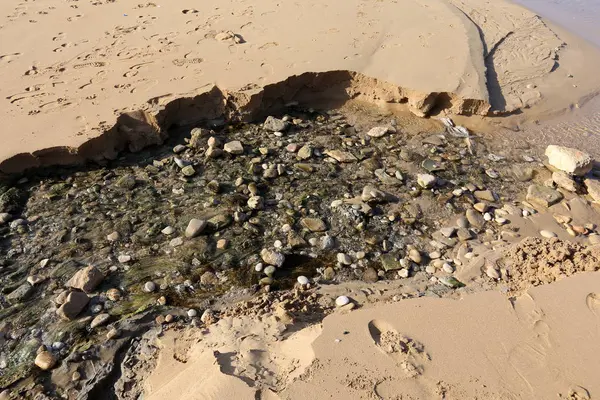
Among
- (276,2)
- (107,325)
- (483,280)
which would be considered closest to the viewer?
(107,325)

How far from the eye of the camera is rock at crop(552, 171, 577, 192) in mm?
4395

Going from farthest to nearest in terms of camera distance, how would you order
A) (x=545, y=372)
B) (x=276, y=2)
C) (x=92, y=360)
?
(x=276, y=2)
(x=92, y=360)
(x=545, y=372)

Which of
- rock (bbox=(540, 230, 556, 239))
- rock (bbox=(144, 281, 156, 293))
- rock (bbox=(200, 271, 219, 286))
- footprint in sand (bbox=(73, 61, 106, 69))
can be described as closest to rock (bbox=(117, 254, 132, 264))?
rock (bbox=(144, 281, 156, 293))

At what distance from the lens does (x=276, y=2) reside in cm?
713

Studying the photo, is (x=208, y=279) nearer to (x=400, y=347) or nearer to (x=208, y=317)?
(x=208, y=317)

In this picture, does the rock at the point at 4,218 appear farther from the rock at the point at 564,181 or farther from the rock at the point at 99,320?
the rock at the point at 564,181

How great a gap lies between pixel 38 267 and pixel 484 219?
3.94 m

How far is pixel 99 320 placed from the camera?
310cm

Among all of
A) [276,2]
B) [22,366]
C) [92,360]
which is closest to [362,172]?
[92,360]

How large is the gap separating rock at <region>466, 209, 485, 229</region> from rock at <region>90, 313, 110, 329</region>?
10.5ft

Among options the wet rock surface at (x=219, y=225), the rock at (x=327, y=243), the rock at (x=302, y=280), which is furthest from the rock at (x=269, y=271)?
the rock at (x=327, y=243)

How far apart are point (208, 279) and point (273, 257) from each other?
0.56 meters

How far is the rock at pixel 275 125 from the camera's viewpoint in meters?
5.04

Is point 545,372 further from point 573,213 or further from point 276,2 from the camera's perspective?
point 276,2
